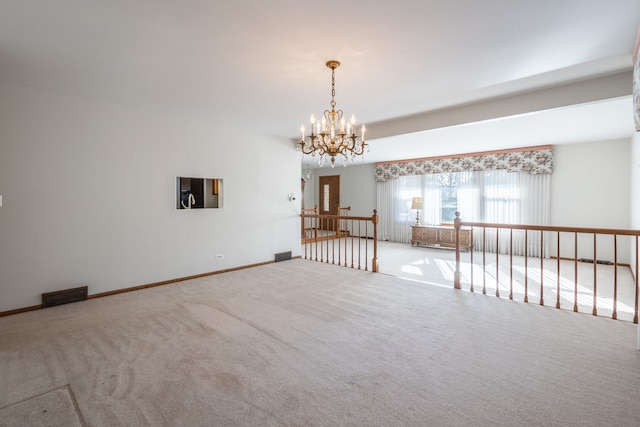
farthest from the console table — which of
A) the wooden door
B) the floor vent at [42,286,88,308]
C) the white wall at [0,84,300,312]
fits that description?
the floor vent at [42,286,88,308]

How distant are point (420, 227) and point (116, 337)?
22.1ft

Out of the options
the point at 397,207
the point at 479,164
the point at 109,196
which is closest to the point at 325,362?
the point at 109,196

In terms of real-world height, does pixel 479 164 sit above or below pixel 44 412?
above

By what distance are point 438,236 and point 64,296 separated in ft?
23.3

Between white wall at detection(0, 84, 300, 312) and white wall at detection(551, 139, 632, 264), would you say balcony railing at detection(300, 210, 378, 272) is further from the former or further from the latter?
white wall at detection(551, 139, 632, 264)

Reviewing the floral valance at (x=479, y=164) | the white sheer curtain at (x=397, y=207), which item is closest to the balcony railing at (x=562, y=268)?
the floral valance at (x=479, y=164)

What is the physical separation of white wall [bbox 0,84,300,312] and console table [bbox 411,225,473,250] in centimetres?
430

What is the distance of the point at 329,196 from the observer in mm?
10570

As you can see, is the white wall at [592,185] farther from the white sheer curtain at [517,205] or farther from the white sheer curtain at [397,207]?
the white sheer curtain at [397,207]

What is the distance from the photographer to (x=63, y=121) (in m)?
3.55

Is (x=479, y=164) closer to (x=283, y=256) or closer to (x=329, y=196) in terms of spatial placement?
(x=329, y=196)

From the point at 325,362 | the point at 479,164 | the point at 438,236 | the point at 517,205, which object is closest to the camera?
the point at 325,362

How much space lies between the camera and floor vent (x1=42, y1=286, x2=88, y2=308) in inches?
136

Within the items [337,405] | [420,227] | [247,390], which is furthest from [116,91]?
[420,227]
